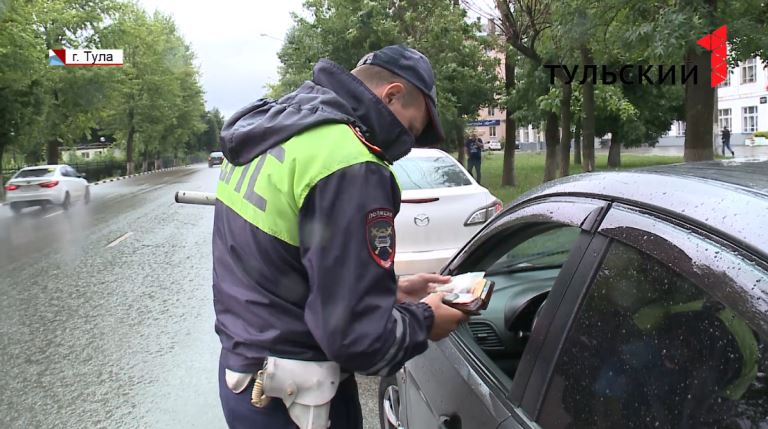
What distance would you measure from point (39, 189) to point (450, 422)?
2012cm

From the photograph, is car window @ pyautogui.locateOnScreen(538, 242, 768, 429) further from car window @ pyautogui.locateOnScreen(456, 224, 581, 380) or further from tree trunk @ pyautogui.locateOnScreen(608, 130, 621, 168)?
→ tree trunk @ pyautogui.locateOnScreen(608, 130, 621, 168)

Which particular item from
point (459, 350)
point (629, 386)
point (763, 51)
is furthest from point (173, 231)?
point (629, 386)

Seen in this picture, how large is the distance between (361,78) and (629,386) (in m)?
0.99

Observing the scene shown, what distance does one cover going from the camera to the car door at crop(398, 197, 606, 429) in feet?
5.19

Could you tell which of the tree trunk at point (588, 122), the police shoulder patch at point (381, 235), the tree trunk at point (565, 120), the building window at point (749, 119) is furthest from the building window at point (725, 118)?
the police shoulder patch at point (381, 235)

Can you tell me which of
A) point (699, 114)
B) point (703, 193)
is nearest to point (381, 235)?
point (703, 193)

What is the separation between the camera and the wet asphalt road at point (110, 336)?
4059mm

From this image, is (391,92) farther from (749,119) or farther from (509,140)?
(749,119)

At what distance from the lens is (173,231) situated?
516 inches

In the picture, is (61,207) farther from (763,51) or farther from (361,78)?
(361,78)

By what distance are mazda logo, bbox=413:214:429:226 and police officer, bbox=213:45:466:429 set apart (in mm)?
4305

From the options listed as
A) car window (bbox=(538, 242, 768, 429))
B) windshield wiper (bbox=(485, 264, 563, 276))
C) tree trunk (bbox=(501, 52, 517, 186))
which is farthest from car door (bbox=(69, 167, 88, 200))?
car window (bbox=(538, 242, 768, 429))

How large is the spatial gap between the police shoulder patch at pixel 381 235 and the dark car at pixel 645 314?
45 cm

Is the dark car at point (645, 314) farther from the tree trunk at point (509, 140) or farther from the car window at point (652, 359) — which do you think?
the tree trunk at point (509, 140)
